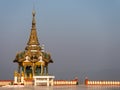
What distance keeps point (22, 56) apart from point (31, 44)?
12.9ft

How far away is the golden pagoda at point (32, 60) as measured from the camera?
6581 centimetres

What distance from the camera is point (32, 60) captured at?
65625mm

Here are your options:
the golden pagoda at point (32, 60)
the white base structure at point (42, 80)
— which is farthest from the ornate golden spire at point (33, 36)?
the white base structure at point (42, 80)

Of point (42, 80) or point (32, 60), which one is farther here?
point (32, 60)

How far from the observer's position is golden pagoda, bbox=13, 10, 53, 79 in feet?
216

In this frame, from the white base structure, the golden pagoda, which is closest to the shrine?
the golden pagoda

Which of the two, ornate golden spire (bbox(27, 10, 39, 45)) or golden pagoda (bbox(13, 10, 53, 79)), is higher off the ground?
ornate golden spire (bbox(27, 10, 39, 45))

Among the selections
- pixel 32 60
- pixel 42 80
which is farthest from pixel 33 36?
pixel 42 80

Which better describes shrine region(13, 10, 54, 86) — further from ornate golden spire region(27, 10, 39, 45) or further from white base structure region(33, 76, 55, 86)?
white base structure region(33, 76, 55, 86)

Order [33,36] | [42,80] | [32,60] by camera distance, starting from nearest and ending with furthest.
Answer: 1. [42,80]
2. [32,60]
3. [33,36]

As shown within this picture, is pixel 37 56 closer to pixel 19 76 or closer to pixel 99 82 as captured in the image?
pixel 19 76

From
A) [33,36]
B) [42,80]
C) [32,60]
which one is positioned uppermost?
[33,36]

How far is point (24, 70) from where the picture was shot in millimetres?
66375

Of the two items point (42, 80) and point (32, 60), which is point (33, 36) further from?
point (42, 80)
